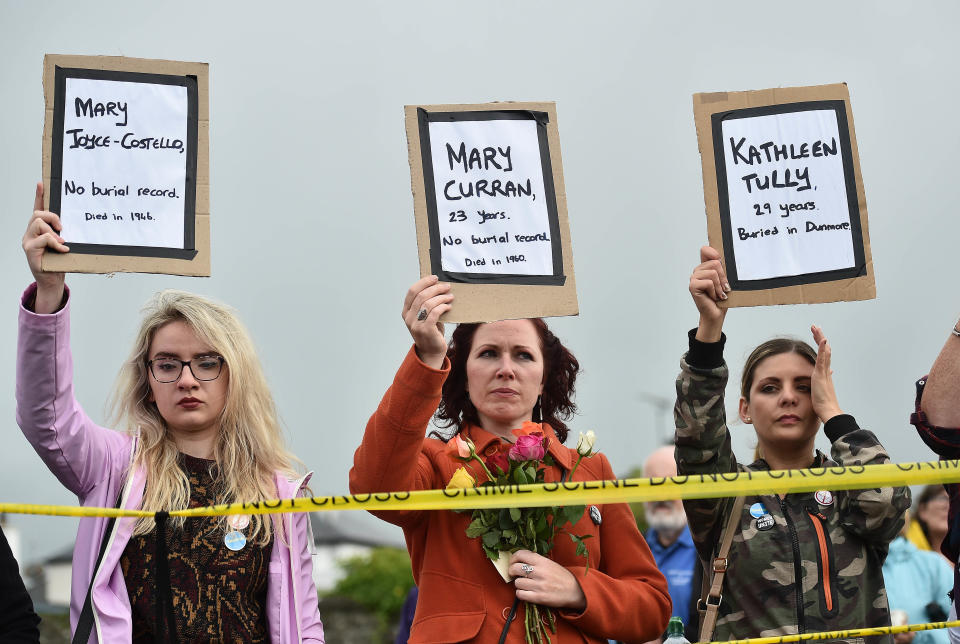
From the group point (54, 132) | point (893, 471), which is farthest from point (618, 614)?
point (54, 132)

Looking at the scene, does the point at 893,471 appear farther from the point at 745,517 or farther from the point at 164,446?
the point at 164,446

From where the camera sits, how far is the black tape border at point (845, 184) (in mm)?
4004

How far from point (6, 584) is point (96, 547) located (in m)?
0.41

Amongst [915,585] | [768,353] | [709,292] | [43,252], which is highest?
[43,252]

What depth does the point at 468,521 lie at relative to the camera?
3.93 meters

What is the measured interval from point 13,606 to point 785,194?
9.51 ft

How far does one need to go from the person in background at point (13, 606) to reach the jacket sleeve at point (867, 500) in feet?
9.18

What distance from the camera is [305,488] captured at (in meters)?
4.14

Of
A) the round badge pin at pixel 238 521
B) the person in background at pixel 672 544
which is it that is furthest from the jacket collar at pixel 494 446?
the person in background at pixel 672 544

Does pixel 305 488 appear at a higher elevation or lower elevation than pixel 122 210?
lower

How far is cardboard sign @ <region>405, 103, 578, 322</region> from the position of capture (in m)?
3.88

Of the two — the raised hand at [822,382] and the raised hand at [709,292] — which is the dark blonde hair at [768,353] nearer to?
the raised hand at [822,382]

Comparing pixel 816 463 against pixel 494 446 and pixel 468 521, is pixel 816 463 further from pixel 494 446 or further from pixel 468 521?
pixel 468 521

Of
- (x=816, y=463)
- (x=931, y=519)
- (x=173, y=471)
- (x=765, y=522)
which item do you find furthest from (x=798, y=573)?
(x=931, y=519)
